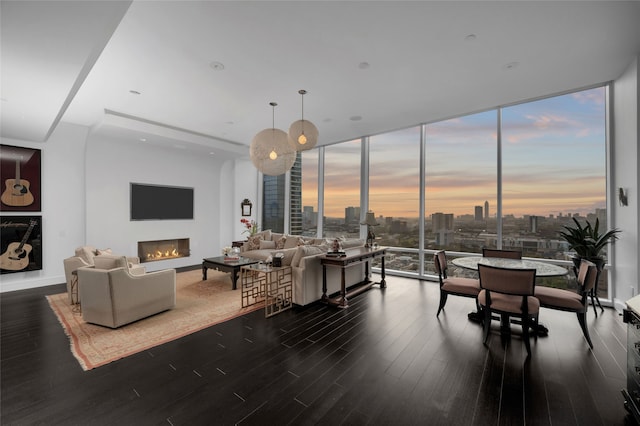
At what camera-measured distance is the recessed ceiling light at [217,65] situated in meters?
3.57

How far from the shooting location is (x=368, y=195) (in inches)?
276

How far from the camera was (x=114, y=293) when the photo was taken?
3373mm

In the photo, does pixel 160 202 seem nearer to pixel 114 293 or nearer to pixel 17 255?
pixel 17 255

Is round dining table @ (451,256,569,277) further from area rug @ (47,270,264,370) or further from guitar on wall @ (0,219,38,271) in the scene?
guitar on wall @ (0,219,38,271)

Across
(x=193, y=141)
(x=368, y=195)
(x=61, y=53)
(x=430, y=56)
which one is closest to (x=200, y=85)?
(x=61, y=53)

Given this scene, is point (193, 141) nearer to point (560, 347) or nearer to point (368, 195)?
point (368, 195)

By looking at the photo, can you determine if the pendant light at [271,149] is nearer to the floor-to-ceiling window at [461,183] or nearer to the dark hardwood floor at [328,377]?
the dark hardwood floor at [328,377]

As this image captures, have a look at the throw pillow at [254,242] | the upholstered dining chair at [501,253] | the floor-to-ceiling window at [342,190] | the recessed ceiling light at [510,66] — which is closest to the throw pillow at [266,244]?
the throw pillow at [254,242]

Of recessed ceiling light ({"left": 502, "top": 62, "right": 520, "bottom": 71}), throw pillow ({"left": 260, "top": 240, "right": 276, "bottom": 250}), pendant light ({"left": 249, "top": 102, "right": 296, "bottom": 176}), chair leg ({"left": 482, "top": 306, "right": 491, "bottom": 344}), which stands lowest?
chair leg ({"left": 482, "top": 306, "right": 491, "bottom": 344})

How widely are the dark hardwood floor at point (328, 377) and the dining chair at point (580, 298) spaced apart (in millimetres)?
362

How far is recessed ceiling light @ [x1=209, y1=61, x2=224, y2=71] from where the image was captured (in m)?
3.57

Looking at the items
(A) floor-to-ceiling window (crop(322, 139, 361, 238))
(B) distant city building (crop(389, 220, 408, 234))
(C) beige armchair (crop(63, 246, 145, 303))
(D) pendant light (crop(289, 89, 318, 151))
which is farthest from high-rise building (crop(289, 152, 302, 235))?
(C) beige armchair (crop(63, 246, 145, 303))

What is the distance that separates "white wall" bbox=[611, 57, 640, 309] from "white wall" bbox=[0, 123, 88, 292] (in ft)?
32.1

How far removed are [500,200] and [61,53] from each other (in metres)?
6.70
